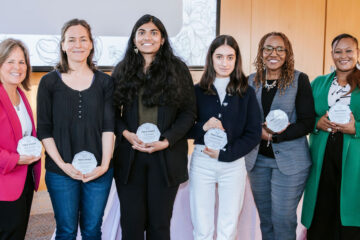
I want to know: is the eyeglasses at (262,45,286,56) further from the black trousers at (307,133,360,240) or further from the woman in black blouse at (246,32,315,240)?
the black trousers at (307,133,360,240)

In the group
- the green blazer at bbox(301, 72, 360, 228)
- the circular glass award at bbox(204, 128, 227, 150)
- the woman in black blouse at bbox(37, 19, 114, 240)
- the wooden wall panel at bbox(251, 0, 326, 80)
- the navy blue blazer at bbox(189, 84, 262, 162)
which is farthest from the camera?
the wooden wall panel at bbox(251, 0, 326, 80)

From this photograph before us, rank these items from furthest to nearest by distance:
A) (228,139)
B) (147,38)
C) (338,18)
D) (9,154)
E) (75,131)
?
1. (338,18)
2. (228,139)
3. (147,38)
4. (75,131)
5. (9,154)

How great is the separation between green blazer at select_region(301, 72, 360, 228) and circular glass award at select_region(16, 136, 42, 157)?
1.73 metres

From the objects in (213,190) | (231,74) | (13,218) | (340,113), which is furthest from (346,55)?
(13,218)

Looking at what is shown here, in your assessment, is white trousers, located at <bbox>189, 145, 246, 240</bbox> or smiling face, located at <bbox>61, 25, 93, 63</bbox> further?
white trousers, located at <bbox>189, 145, 246, 240</bbox>

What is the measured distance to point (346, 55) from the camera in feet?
6.70

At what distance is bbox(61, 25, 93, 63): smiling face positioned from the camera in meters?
1.70

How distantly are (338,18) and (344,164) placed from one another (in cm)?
299

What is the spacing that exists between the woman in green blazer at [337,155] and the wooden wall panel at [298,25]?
1.97 m

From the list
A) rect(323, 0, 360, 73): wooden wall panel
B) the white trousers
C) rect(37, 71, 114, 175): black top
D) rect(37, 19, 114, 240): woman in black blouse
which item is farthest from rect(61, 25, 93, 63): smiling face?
rect(323, 0, 360, 73): wooden wall panel

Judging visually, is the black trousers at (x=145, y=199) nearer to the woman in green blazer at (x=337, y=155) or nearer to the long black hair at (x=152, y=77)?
the long black hair at (x=152, y=77)

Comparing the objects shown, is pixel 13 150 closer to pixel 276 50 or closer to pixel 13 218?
pixel 13 218

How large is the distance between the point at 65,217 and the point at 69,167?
0.96 ft

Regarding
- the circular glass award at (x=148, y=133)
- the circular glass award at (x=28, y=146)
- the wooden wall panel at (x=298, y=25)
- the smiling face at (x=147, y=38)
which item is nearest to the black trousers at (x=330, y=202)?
the circular glass award at (x=148, y=133)
